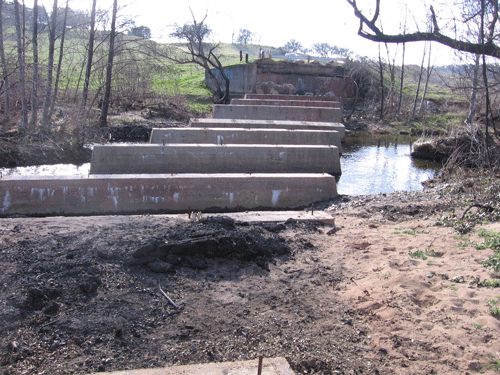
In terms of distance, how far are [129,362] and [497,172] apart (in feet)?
34.6

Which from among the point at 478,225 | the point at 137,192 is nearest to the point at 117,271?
the point at 137,192

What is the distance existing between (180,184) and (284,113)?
462 inches

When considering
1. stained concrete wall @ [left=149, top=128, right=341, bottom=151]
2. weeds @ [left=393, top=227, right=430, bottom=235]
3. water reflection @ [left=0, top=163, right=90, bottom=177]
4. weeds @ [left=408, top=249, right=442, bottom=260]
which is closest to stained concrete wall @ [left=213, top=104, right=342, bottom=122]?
stained concrete wall @ [left=149, top=128, right=341, bottom=151]

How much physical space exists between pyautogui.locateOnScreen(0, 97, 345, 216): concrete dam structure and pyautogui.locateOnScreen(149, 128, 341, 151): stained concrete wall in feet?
7.02

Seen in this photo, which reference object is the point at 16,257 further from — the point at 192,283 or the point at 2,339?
the point at 192,283

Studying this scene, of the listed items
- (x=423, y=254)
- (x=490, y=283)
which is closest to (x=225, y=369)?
(x=490, y=283)

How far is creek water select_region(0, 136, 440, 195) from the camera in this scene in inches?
514

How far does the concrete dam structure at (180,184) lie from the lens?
9023 mm

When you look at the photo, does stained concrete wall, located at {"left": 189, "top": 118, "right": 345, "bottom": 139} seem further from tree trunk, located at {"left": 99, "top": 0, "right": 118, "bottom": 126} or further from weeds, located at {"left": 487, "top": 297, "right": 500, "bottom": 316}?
weeds, located at {"left": 487, "top": 297, "right": 500, "bottom": 316}

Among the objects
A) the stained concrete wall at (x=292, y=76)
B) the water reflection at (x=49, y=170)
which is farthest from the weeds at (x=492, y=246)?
Answer: the stained concrete wall at (x=292, y=76)

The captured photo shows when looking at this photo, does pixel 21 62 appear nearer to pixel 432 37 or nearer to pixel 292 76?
pixel 432 37

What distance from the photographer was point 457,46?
202 inches

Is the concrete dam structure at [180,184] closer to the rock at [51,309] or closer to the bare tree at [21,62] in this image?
the bare tree at [21,62]

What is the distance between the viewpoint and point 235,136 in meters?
14.5
